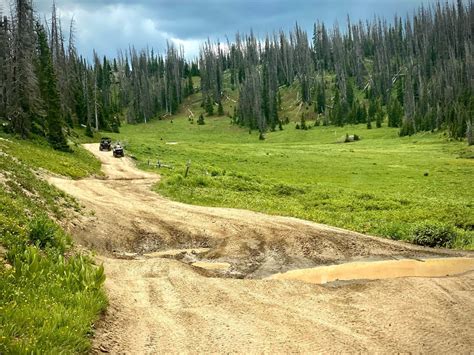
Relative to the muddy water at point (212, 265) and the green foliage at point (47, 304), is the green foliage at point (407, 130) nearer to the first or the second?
the muddy water at point (212, 265)

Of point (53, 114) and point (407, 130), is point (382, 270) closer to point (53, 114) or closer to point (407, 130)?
point (53, 114)

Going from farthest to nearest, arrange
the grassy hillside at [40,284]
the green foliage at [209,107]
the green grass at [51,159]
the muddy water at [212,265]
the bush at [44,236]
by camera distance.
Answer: the green foliage at [209,107] → the green grass at [51,159] → the muddy water at [212,265] → the bush at [44,236] → the grassy hillside at [40,284]

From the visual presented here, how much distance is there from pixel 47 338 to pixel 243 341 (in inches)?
162

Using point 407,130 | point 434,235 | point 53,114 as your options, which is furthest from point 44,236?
point 407,130

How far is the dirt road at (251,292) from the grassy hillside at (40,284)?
0.67 metres

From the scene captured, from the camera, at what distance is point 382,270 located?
669 inches

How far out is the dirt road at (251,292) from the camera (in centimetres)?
1030

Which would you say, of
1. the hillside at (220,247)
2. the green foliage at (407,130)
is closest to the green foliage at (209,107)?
the green foliage at (407,130)

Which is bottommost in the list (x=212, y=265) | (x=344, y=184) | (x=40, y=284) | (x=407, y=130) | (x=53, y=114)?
(x=212, y=265)

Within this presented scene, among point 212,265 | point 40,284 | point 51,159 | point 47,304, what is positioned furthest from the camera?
point 51,159

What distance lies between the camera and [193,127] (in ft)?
413

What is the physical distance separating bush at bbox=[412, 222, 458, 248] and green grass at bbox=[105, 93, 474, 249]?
1.01 ft

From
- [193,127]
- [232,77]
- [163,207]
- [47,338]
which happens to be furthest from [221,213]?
[232,77]

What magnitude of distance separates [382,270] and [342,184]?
25.0 m
